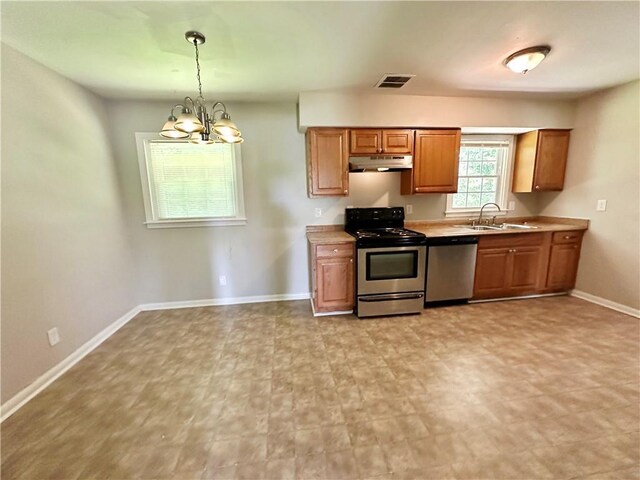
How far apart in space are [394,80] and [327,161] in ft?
3.59

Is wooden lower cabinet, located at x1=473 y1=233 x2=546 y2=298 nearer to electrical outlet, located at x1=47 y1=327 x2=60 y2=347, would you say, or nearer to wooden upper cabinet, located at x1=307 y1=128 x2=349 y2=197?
wooden upper cabinet, located at x1=307 y1=128 x2=349 y2=197

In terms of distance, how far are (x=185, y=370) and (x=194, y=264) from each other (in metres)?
1.58

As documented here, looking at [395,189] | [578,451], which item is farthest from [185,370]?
[395,189]

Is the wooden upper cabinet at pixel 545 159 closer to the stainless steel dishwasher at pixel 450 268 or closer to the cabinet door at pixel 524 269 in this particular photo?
the cabinet door at pixel 524 269

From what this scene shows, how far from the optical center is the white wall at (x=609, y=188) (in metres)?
2.99

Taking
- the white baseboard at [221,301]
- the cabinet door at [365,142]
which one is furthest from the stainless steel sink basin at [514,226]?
the white baseboard at [221,301]

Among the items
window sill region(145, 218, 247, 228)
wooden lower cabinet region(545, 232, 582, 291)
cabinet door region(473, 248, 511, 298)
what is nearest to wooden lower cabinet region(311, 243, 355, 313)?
window sill region(145, 218, 247, 228)

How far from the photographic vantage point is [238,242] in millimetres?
3518

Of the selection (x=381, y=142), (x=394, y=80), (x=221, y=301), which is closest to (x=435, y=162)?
(x=381, y=142)

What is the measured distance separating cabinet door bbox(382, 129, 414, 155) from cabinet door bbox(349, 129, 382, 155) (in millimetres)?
77

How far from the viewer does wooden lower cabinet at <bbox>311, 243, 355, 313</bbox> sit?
3023 millimetres

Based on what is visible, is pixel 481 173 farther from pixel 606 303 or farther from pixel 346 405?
pixel 346 405

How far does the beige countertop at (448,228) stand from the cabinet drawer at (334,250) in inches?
2.2

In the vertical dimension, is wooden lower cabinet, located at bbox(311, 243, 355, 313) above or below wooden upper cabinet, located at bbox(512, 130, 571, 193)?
below
